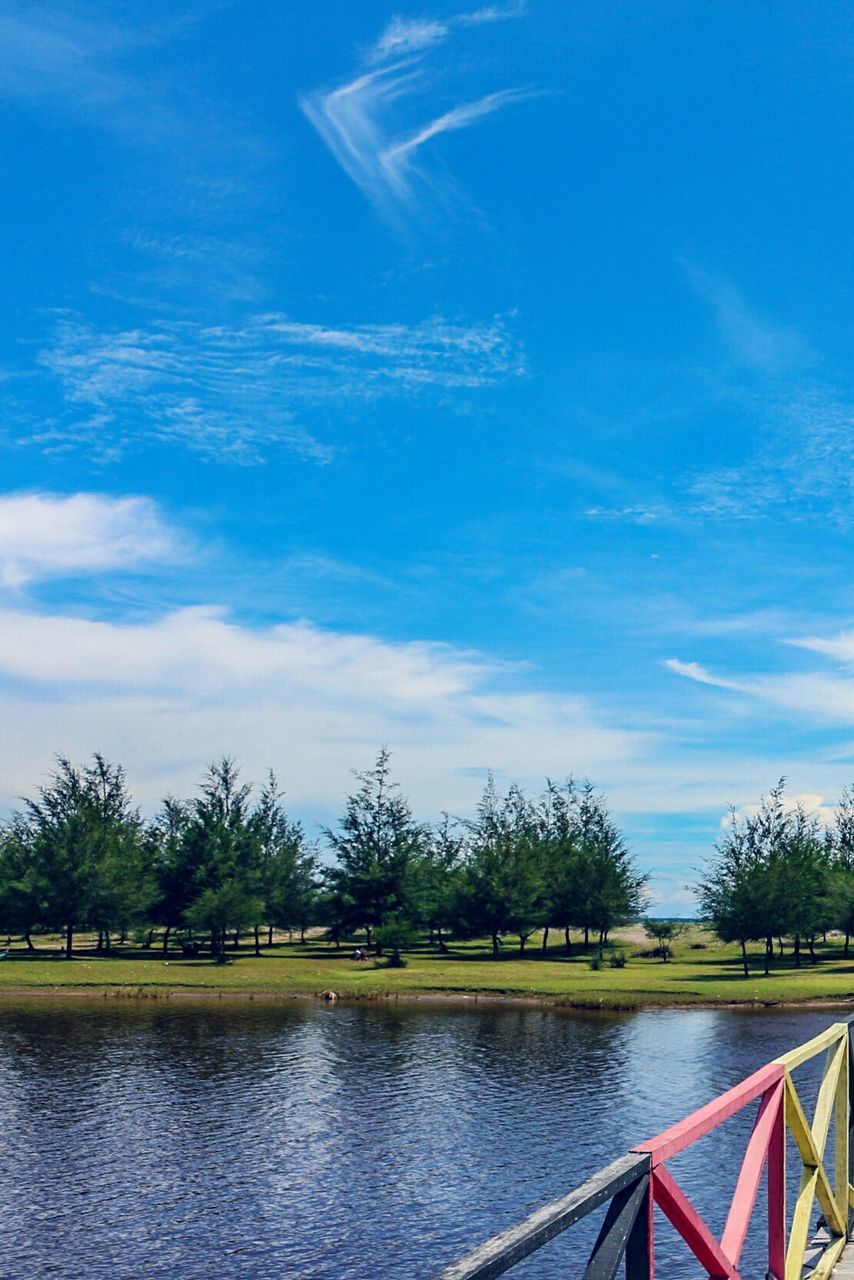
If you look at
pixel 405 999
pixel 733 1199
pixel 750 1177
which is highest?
pixel 750 1177

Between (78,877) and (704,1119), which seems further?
(78,877)

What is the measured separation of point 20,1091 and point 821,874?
60490mm

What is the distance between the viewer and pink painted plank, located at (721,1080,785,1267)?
6879mm

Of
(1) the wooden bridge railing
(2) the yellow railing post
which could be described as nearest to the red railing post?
(1) the wooden bridge railing

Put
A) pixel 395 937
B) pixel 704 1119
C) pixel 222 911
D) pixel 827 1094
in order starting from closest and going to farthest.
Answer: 1. pixel 704 1119
2. pixel 827 1094
3. pixel 395 937
4. pixel 222 911

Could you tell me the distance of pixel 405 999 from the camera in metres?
54.4

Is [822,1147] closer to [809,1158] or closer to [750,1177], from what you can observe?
[809,1158]

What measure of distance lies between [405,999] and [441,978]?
17.6 ft

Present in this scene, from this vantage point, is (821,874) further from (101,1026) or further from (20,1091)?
(20,1091)

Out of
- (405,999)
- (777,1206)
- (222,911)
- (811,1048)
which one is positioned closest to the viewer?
(777,1206)

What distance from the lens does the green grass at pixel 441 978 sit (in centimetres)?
5438

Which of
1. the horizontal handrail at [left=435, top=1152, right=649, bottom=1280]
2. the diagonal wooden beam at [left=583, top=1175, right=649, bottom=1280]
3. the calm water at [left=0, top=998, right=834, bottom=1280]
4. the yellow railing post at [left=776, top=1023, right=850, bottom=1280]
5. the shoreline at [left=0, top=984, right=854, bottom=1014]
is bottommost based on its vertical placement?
the shoreline at [left=0, top=984, right=854, bottom=1014]

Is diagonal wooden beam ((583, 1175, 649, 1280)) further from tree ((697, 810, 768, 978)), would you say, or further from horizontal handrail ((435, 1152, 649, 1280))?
tree ((697, 810, 768, 978))

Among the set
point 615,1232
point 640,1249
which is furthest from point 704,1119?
point 615,1232
